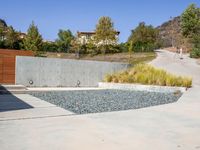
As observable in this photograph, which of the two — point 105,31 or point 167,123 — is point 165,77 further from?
point 105,31

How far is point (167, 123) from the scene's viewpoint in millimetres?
8570

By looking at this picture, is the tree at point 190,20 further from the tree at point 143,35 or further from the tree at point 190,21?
the tree at point 143,35

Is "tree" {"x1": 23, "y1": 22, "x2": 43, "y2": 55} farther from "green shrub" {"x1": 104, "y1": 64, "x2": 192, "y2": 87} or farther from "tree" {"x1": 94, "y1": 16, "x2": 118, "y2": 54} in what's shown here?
"green shrub" {"x1": 104, "y1": 64, "x2": 192, "y2": 87}

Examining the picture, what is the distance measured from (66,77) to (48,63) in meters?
1.49

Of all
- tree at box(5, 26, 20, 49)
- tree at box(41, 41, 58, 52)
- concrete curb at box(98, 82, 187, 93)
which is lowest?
concrete curb at box(98, 82, 187, 93)

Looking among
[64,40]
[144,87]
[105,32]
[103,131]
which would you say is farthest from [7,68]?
[64,40]

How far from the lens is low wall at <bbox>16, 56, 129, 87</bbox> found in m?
18.2

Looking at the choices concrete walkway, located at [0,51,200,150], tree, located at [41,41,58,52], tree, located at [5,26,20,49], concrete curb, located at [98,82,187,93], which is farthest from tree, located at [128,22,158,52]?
concrete walkway, located at [0,51,200,150]

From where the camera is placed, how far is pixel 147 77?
61.9ft

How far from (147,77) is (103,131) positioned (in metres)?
11.9

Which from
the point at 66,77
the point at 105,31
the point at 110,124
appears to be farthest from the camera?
the point at 105,31

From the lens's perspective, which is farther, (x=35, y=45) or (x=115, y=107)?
(x=35, y=45)

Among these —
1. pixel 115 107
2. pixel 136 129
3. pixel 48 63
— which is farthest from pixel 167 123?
pixel 48 63

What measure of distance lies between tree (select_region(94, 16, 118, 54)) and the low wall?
1226 inches
